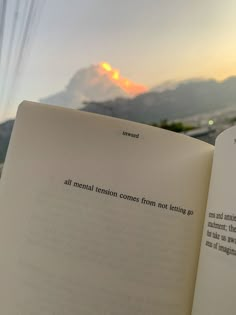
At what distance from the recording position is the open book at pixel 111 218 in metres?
0.43

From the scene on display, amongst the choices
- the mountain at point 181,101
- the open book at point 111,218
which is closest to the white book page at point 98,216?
the open book at point 111,218

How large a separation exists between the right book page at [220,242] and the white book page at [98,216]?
2 cm

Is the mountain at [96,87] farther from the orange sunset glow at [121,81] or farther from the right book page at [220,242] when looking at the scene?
the right book page at [220,242]

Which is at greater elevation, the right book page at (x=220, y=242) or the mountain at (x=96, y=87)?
the mountain at (x=96, y=87)

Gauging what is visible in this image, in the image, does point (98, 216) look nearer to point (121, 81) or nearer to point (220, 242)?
point (220, 242)

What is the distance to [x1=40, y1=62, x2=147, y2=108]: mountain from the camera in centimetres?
73

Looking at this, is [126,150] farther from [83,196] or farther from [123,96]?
[123,96]

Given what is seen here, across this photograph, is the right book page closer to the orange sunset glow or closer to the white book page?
the white book page

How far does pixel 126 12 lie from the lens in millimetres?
749

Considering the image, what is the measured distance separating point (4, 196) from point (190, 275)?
0.79 ft

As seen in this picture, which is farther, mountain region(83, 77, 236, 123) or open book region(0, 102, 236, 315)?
mountain region(83, 77, 236, 123)

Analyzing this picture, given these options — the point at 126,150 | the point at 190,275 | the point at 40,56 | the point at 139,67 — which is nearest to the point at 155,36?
the point at 139,67

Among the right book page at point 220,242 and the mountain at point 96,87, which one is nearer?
the right book page at point 220,242

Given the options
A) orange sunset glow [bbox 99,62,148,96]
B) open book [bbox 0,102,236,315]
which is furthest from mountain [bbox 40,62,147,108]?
open book [bbox 0,102,236,315]
